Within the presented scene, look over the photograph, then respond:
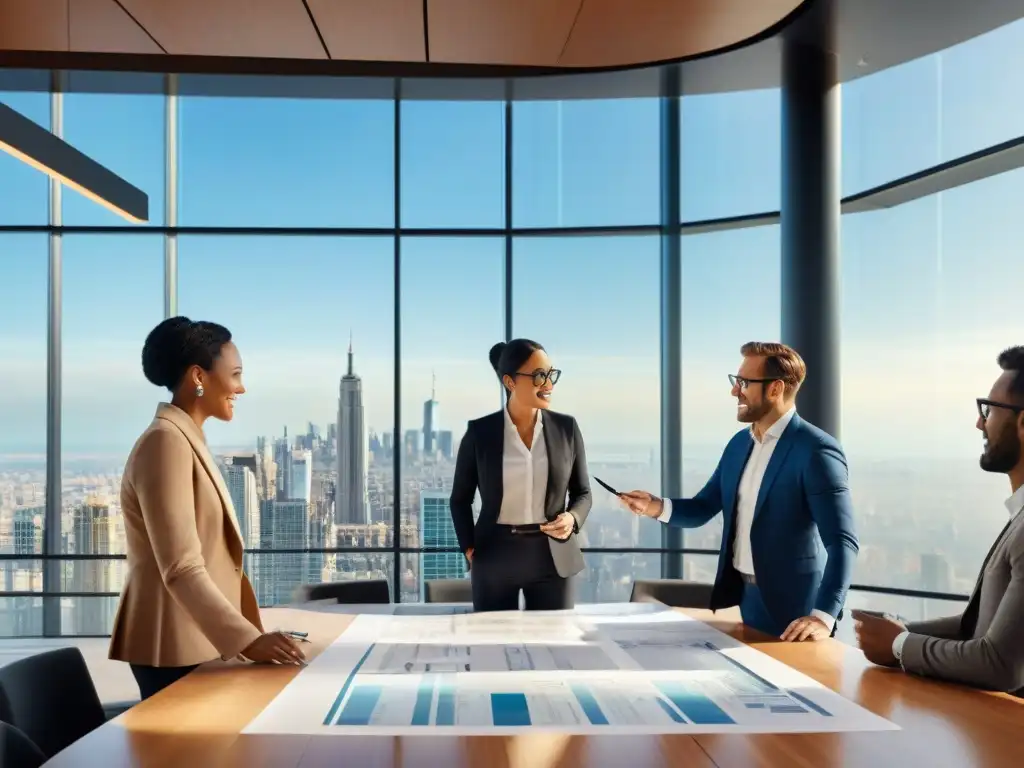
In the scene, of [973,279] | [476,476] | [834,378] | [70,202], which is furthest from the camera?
[70,202]

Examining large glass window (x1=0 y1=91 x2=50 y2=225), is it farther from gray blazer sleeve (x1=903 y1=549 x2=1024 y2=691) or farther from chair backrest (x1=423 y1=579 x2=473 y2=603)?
gray blazer sleeve (x1=903 y1=549 x2=1024 y2=691)

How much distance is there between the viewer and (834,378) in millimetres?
5730

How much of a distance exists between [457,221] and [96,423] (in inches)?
108

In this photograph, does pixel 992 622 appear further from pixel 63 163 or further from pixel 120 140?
pixel 120 140

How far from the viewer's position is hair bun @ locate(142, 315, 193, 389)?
2635 mm

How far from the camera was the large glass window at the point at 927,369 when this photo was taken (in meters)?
5.25

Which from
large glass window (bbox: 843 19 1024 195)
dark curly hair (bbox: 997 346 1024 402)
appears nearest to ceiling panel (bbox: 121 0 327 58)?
large glass window (bbox: 843 19 1024 195)

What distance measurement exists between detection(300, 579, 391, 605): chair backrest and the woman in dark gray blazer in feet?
3.33

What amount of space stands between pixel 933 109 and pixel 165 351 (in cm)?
453

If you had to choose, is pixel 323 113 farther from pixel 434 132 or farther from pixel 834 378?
pixel 834 378

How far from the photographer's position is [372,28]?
539cm

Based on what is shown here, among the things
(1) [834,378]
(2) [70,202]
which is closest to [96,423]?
(2) [70,202]

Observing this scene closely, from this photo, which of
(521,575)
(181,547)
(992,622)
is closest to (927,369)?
(521,575)

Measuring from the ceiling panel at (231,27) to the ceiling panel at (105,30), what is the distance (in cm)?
7
